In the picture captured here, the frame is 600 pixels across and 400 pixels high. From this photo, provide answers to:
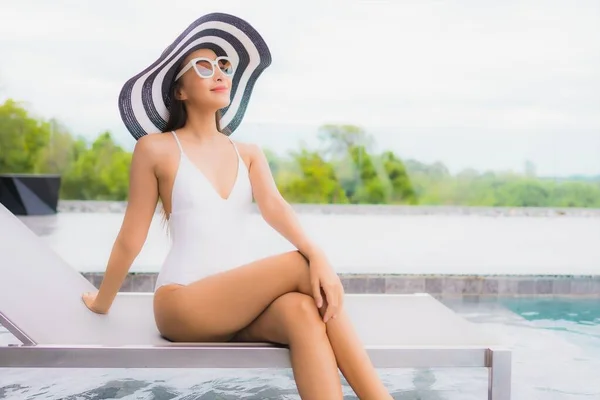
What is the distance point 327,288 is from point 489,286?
3696 mm

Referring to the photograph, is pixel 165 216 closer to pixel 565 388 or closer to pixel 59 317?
pixel 59 317

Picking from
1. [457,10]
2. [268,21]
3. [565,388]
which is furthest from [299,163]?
[565,388]

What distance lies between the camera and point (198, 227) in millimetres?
2100

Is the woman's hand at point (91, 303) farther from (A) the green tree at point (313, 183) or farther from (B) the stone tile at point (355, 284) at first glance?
(A) the green tree at point (313, 183)

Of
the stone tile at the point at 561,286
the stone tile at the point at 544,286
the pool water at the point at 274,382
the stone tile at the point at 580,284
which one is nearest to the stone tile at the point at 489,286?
Result: the stone tile at the point at 544,286

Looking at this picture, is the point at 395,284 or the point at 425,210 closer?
the point at 395,284

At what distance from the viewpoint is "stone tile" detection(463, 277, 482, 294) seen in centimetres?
525

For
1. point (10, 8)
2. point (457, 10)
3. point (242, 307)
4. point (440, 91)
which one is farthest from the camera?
point (440, 91)

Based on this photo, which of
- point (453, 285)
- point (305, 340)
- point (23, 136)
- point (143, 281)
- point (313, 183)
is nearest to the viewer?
point (305, 340)

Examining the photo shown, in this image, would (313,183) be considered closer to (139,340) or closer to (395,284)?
(395,284)

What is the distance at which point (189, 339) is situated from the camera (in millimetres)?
2109

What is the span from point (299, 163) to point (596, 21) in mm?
6556

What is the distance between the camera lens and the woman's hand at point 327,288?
1.89 meters

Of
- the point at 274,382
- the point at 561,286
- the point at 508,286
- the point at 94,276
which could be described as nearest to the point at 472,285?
the point at 508,286
